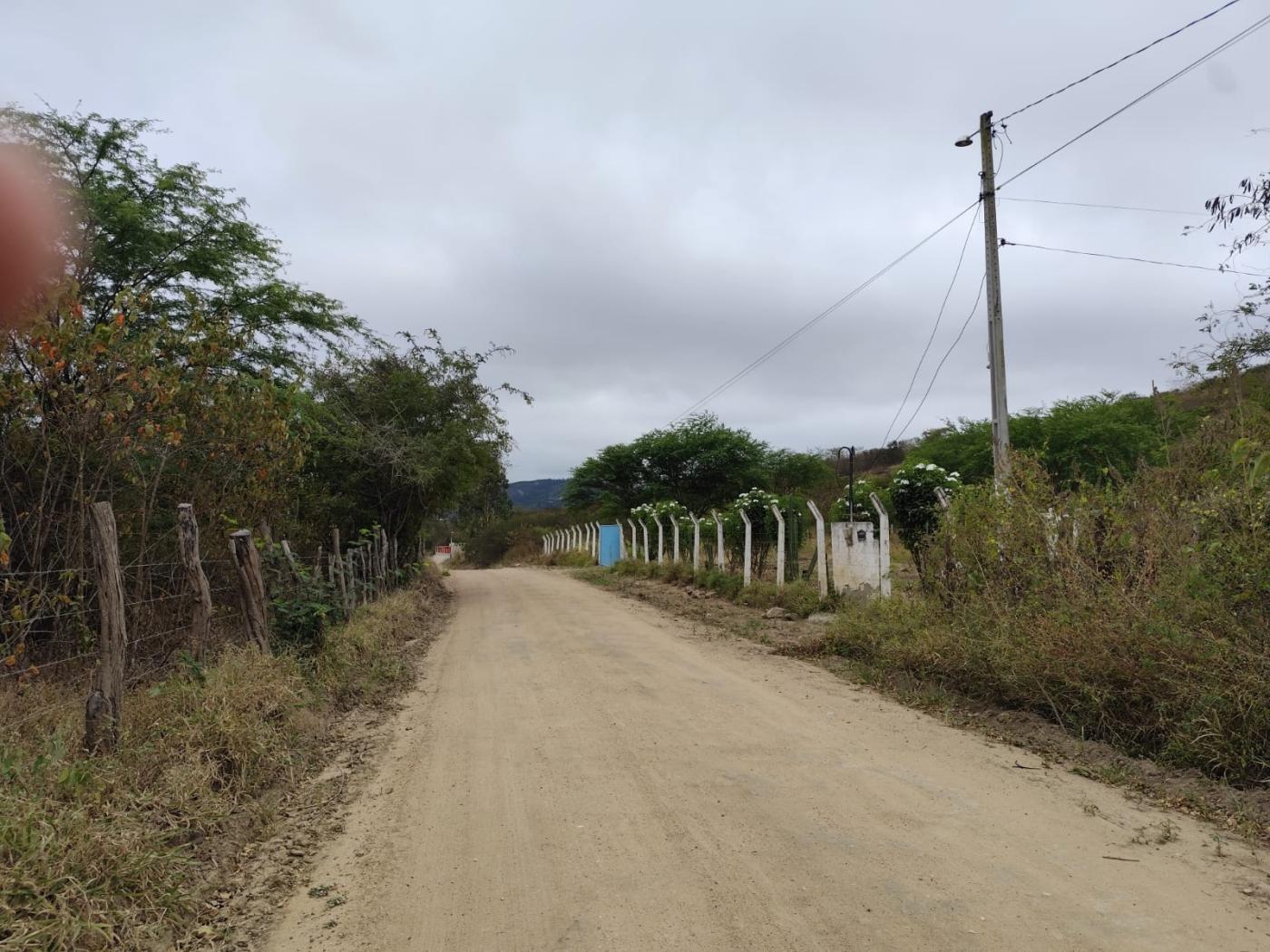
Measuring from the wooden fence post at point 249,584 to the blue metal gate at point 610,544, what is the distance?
2374 centimetres

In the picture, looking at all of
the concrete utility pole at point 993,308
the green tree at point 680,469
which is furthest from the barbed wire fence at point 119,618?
the green tree at point 680,469

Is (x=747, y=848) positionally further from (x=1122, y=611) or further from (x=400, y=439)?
(x=400, y=439)

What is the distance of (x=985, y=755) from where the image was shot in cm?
544

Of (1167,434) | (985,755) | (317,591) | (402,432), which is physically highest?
(402,432)

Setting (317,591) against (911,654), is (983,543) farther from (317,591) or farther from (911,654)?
(317,591)

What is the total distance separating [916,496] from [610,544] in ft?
69.5

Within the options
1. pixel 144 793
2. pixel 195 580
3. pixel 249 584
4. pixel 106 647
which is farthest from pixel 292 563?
pixel 144 793

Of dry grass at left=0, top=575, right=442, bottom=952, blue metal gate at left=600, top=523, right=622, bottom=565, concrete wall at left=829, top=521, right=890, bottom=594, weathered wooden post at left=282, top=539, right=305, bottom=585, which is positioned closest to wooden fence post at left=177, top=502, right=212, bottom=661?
dry grass at left=0, top=575, right=442, bottom=952

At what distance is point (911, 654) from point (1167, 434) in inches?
128

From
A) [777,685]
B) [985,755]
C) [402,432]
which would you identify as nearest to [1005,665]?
[985,755]

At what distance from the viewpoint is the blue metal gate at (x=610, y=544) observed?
106 ft

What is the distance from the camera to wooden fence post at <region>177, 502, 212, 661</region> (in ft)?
21.1

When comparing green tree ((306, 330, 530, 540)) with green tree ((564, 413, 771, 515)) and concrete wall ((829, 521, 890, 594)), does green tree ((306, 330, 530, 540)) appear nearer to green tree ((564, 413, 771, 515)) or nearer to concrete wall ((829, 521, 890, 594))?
concrete wall ((829, 521, 890, 594))

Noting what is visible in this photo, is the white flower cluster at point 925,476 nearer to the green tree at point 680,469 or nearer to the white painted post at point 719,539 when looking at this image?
the white painted post at point 719,539
